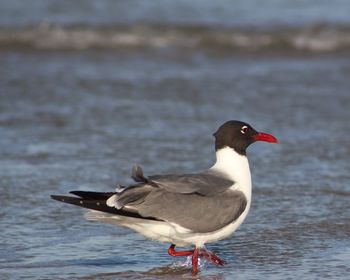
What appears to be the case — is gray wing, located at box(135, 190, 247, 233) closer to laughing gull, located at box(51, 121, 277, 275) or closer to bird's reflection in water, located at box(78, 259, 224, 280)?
laughing gull, located at box(51, 121, 277, 275)

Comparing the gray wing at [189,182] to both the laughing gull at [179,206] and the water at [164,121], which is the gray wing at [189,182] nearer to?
the laughing gull at [179,206]

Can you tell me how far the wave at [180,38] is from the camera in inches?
504

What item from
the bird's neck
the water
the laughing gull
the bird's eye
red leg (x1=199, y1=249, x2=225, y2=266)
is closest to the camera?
the laughing gull

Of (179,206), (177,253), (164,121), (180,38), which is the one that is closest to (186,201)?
(179,206)

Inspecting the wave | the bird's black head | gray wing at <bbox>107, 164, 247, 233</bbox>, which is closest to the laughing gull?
gray wing at <bbox>107, 164, 247, 233</bbox>

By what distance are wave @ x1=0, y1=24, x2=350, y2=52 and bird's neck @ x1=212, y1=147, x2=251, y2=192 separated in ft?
22.8

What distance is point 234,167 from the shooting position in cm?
569

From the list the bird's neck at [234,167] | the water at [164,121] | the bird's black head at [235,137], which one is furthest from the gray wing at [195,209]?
the bird's black head at [235,137]

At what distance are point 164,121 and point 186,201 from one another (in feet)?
12.4

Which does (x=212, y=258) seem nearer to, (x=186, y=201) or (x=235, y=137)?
(x=186, y=201)

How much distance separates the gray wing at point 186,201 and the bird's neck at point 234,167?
5.5 inches

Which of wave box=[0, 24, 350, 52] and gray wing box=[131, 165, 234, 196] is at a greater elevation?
wave box=[0, 24, 350, 52]

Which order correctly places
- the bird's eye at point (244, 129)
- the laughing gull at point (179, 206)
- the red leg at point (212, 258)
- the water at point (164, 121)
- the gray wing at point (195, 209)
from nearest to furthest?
the laughing gull at point (179, 206)
the gray wing at point (195, 209)
the red leg at point (212, 258)
the water at point (164, 121)
the bird's eye at point (244, 129)

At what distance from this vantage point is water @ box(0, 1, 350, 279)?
5742 millimetres
